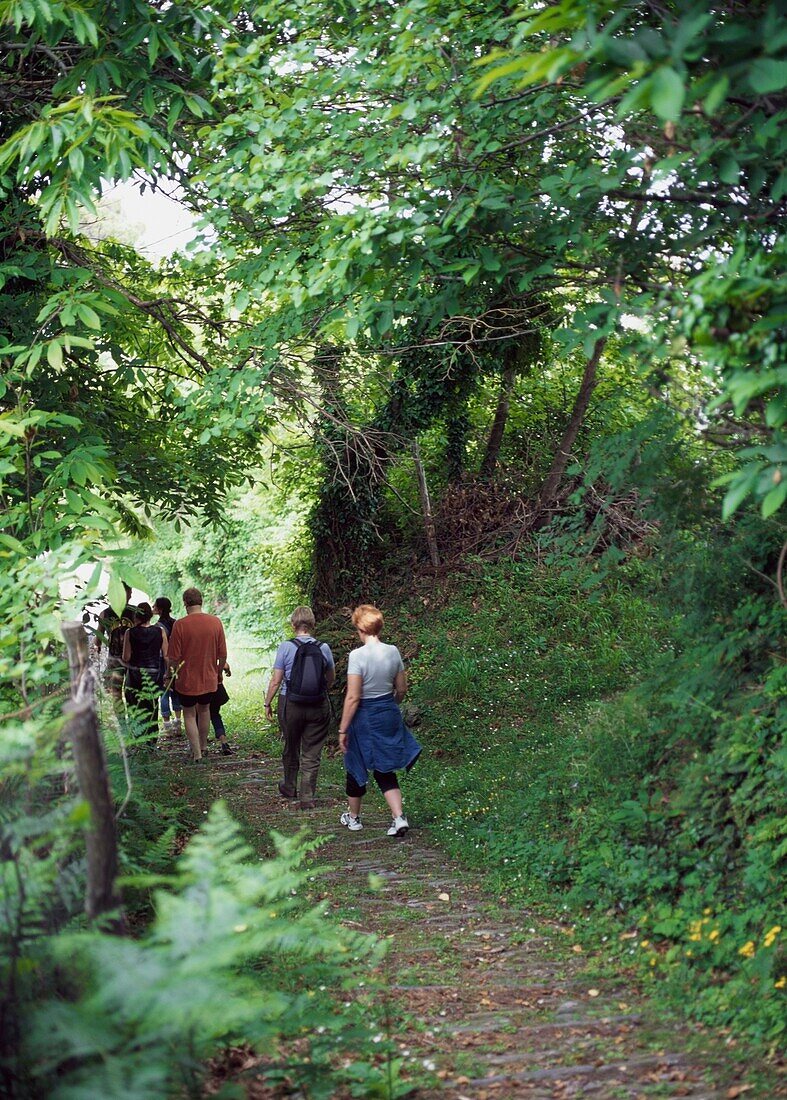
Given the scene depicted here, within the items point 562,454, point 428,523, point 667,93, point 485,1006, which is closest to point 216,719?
point 428,523

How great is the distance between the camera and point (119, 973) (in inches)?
117

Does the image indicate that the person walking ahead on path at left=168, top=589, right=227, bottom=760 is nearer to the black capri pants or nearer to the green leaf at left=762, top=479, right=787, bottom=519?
the black capri pants

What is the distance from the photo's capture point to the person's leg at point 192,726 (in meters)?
13.3

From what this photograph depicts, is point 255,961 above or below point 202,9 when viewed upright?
below

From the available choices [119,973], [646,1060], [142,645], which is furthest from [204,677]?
[119,973]

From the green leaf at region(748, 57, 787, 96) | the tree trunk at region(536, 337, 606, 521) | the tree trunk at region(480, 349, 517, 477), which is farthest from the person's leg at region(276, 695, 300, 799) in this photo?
the tree trunk at region(480, 349, 517, 477)

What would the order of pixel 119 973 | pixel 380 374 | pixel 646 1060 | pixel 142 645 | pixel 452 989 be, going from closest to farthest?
pixel 119 973 → pixel 646 1060 → pixel 452 989 → pixel 380 374 → pixel 142 645

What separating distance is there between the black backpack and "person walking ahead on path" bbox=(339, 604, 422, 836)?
1.13 meters

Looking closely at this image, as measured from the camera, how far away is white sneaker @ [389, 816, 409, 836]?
30.5 ft

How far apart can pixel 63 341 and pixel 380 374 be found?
6.14 metres

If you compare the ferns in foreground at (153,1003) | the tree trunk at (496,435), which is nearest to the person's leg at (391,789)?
the ferns in foreground at (153,1003)

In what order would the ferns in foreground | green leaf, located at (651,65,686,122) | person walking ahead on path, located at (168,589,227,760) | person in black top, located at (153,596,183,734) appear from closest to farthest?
the ferns in foreground → green leaf, located at (651,65,686,122) → person walking ahead on path, located at (168,589,227,760) → person in black top, located at (153,596,183,734)

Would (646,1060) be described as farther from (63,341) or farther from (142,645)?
(142,645)

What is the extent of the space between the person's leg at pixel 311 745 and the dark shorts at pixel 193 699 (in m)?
2.54
